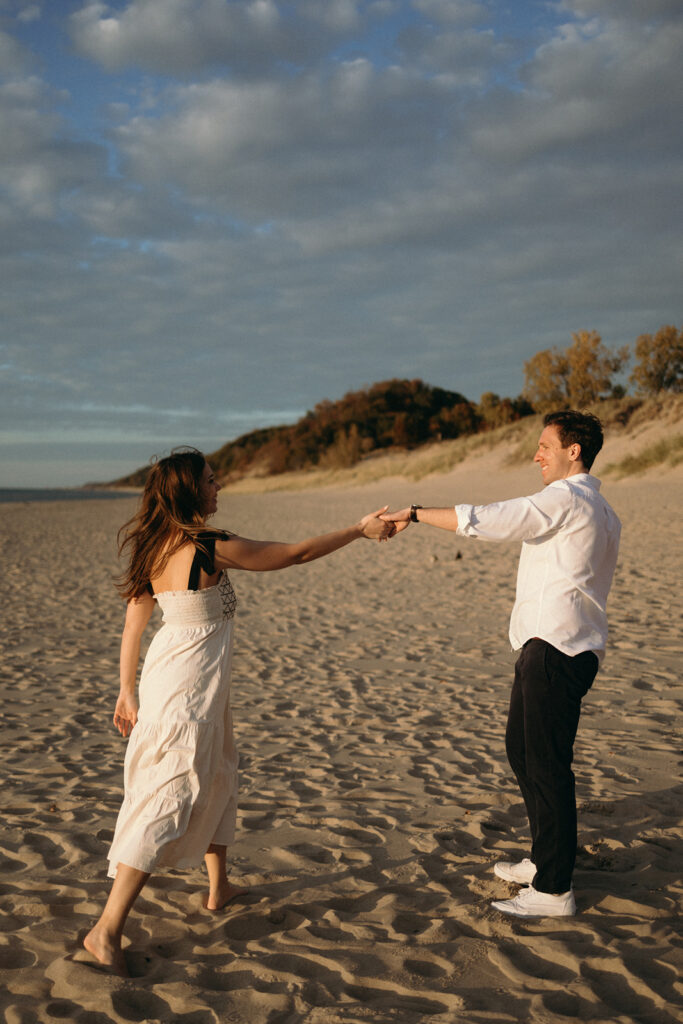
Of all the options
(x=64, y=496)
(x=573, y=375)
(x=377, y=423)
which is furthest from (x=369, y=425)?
(x=64, y=496)

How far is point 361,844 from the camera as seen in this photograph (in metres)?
3.96

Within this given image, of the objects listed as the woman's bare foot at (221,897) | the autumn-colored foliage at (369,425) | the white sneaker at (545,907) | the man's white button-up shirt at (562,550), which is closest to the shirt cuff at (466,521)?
the man's white button-up shirt at (562,550)

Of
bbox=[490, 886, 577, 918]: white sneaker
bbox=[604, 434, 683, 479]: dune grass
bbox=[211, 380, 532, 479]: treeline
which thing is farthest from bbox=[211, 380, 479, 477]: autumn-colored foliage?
bbox=[490, 886, 577, 918]: white sneaker

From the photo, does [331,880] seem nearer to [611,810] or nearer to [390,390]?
[611,810]

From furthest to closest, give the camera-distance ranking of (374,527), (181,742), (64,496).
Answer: (64,496), (374,527), (181,742)

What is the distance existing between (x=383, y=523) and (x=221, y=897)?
5.98 feet

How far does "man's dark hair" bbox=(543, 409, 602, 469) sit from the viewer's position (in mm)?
3111

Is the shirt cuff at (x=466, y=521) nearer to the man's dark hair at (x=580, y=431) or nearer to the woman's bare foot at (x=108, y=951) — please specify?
the man's dark hair at (x=580, y=431)

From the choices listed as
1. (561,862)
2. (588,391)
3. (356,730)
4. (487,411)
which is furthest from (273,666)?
(487,411)

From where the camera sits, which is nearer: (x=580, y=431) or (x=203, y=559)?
(x=203, y=559)

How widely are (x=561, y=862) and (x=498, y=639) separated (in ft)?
18.6

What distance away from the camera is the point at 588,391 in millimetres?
43031

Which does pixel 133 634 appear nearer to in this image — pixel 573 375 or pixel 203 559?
pixel 203 559

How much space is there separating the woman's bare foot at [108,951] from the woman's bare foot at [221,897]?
0.54 meters
